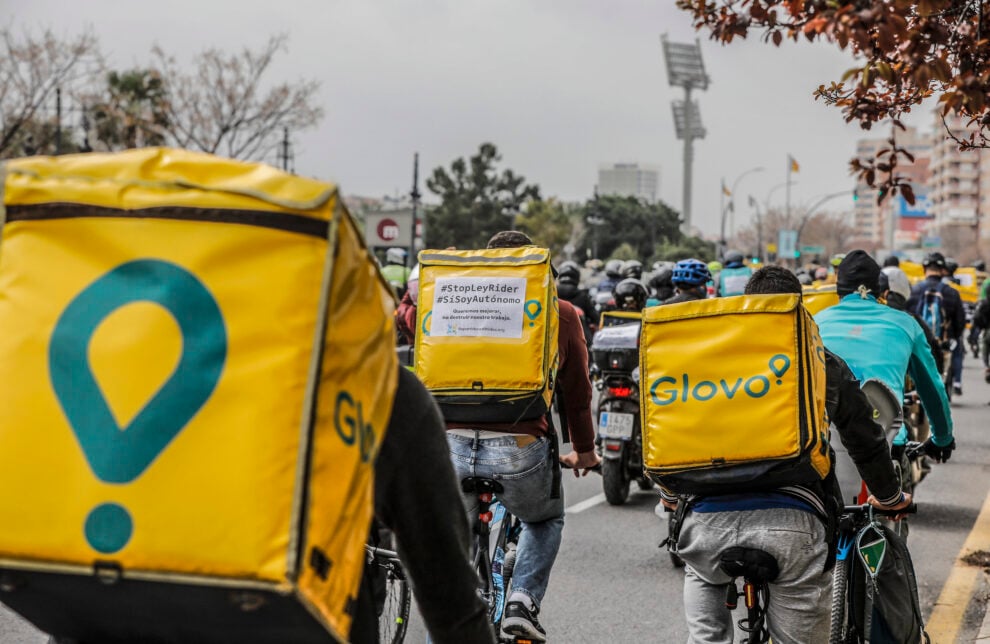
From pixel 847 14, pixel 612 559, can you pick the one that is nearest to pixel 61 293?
pixel 847 14

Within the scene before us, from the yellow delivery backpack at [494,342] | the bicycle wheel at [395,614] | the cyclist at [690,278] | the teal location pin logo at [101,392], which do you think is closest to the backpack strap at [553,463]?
the yellow delivery backpack at [494,342]

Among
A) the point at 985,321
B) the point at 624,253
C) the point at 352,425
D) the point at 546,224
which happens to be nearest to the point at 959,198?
the point at 624,253

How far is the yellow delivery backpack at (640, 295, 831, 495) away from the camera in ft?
11.7

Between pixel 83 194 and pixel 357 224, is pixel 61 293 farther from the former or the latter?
pixel 357 224

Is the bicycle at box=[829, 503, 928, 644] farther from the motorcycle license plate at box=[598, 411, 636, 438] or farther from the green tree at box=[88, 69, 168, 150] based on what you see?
the green tree at box=[88, 69, 168, 150]

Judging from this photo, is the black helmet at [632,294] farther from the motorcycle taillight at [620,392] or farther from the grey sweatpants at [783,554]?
the grey sweatpants at [783,554]

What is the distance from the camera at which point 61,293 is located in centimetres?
148

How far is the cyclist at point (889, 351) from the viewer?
5508 millimetres

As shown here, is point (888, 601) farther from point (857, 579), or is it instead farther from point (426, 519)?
point (426, 519)

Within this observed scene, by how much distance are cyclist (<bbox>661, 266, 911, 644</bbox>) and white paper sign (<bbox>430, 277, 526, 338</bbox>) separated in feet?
3.91

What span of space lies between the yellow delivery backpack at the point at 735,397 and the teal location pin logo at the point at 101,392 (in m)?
2.42

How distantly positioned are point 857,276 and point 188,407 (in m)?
5.37

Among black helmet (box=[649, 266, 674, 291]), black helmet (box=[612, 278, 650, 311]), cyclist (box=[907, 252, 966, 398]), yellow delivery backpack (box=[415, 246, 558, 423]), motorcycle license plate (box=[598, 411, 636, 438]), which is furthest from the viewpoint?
cyclist (box=[907, 252, 966, 398])

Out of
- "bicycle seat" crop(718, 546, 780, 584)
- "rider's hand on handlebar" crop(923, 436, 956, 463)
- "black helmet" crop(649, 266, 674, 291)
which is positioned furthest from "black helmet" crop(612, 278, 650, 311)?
"bicycle seat" crop(718, 546, 780, 584)
